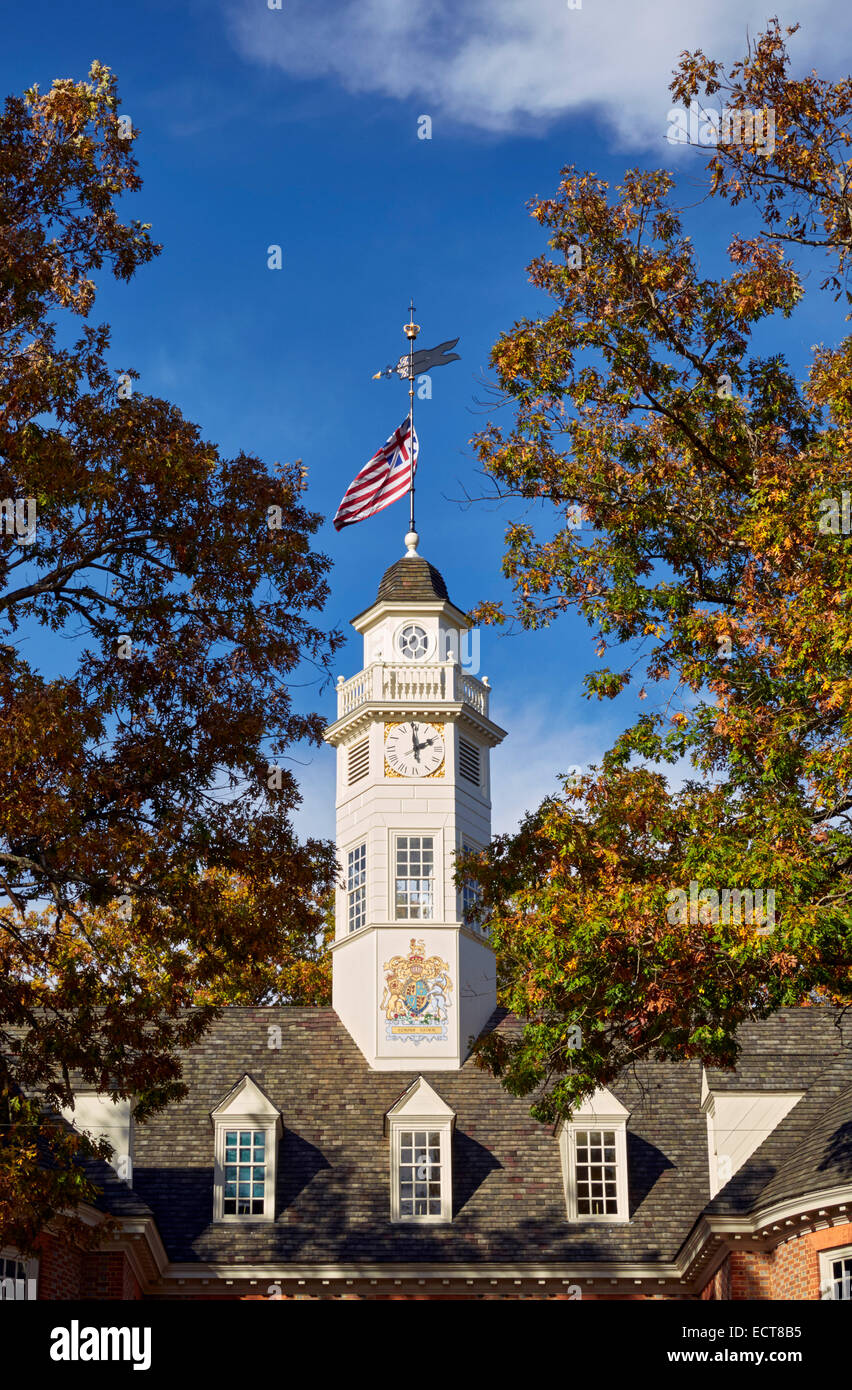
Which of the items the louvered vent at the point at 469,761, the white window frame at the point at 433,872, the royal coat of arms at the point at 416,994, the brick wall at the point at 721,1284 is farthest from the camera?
the louvered vent at the point at 469,761

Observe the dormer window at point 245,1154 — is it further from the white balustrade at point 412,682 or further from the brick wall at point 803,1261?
the brick wall at point 803,1261

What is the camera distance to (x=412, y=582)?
37.8 m

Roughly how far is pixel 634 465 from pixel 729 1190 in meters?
13.6

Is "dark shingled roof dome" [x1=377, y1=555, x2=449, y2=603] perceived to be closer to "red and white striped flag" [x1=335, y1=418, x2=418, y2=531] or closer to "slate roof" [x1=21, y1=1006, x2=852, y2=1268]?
"red and white striped flag" [x1=335, y1=418, x2=418, y2=531]

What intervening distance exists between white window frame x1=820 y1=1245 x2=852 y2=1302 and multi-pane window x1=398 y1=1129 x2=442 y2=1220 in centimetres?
884

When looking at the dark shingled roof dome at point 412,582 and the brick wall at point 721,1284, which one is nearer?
the brick wall at point 721,1284

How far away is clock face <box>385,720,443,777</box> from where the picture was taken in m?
34.8

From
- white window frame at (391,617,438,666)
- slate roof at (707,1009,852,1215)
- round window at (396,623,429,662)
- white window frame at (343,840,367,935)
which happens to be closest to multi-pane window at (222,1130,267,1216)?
white window frame at (343,840,367,935)

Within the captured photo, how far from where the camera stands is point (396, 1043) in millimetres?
32406

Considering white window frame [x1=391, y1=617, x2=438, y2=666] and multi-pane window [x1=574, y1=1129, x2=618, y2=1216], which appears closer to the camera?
multi-pane window [x1=574, y1=1129, x2=618, y2=1216]

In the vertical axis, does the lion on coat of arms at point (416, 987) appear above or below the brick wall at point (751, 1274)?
above

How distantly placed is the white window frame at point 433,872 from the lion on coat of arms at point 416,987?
59 cm

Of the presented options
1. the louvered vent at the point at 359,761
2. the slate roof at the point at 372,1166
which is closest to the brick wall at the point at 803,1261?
the slate roof at the point at 372,1166

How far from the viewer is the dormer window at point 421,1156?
2928 cm
